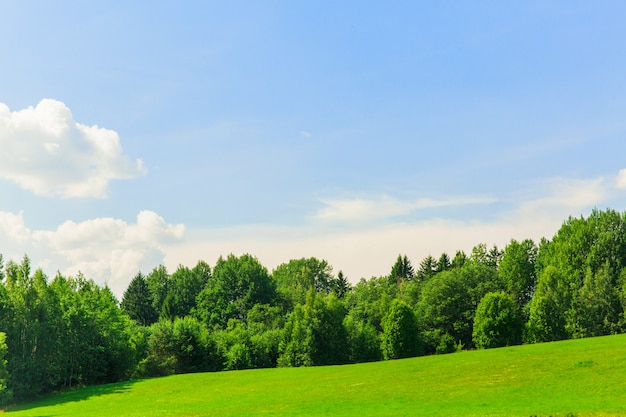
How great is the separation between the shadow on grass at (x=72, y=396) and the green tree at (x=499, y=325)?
5625cm

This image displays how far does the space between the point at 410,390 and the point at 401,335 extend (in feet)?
154

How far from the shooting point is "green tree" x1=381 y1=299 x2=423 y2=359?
9030 centimetres

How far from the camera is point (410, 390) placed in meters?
44.6

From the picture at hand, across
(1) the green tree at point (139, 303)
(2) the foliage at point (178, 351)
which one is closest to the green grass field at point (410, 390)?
(2) the foliage at point (178, 351)

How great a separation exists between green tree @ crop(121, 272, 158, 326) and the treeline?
113 feet

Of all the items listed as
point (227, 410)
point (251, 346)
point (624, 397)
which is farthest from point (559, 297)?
point (227, 410)

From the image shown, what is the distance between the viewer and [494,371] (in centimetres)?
4884

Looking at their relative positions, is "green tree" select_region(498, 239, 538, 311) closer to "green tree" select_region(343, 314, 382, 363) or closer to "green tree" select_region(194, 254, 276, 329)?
"green tree" select_region(343, 314, 382, 363)

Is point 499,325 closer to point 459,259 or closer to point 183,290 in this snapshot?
point 459,259

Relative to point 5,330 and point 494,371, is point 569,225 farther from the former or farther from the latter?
point 5,330

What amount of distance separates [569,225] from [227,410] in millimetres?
85523

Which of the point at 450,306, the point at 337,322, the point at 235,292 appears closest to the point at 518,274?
the point at 450,306

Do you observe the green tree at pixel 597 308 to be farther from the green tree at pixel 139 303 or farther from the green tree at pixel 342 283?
the green tree at pixel 139 303

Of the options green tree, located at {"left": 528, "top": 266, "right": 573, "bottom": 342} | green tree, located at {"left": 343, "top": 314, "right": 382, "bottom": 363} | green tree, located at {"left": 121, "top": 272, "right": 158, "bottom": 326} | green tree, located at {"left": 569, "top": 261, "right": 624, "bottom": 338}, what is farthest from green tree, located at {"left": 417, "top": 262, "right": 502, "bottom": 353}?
green tree, located at {"left": 121, "top": 272, "right": 158, "bottom": 326}
